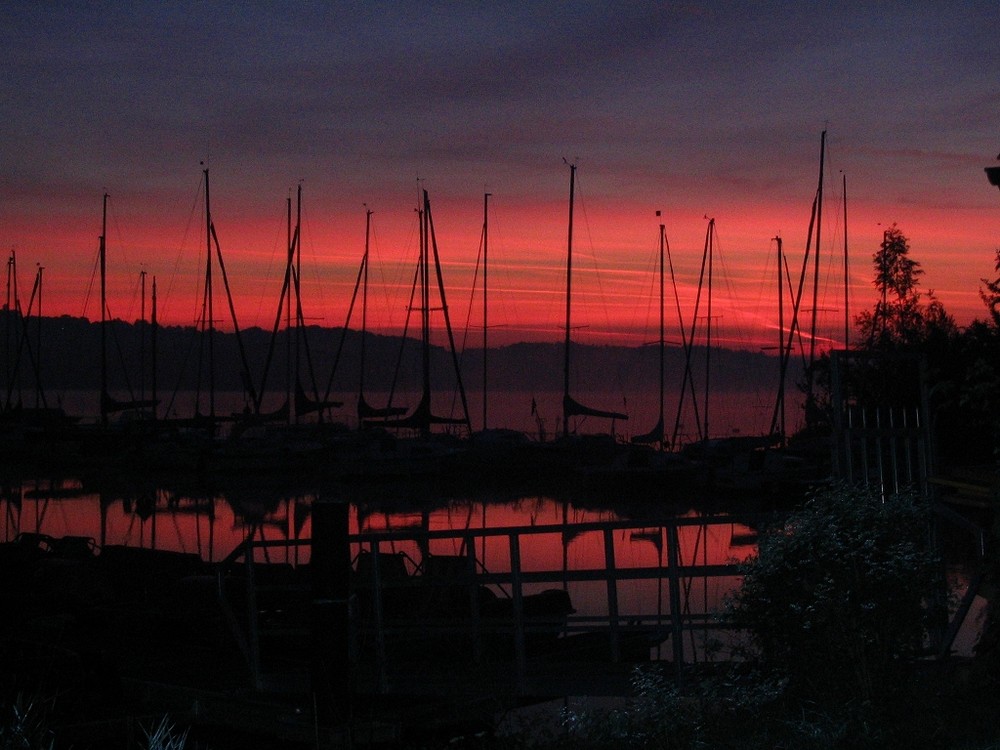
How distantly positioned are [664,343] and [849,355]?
5613 centimetres

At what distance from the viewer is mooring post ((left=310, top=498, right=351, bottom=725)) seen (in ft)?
31.8

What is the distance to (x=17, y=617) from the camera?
16016 millimetres

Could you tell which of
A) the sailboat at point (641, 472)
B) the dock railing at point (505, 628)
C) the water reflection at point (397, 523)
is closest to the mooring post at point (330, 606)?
the dock railing at point (505, 628)

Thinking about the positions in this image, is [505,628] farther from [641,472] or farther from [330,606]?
[641,472]

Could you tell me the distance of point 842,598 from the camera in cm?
761

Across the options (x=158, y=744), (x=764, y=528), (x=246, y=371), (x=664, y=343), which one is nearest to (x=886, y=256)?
(x=664, y=343)

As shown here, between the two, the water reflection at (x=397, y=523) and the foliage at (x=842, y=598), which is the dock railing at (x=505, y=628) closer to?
the foliage at (x=842, y=598)

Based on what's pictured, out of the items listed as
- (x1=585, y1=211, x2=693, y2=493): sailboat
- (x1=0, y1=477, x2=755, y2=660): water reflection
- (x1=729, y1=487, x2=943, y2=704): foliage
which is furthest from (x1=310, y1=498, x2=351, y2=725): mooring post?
(x1=585, y1=211, x2=693, y2=493): sailboat

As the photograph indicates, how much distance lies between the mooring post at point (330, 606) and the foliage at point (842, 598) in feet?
11.5

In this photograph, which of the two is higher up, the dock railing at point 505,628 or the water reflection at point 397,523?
the dock railing at point 505,628

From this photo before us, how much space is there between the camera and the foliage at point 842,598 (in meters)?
7.67

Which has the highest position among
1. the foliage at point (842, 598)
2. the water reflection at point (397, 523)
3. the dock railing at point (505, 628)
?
the foliage at point (842, 598)

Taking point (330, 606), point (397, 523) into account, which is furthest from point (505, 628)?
point (397, 523)

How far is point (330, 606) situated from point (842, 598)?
4383 millimetres
